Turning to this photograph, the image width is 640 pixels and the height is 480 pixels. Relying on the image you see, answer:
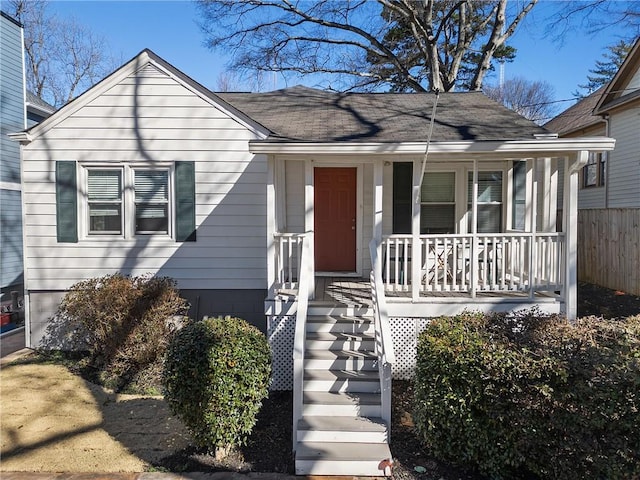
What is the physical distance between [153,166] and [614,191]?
1346 cm

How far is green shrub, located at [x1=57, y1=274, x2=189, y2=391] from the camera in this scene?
238 inches

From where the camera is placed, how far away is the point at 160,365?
6180mm

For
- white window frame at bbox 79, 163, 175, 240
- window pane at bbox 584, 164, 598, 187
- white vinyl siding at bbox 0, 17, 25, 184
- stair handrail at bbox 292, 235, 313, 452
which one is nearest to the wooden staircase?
stair handrail at bbox 292, 235, 313, 452

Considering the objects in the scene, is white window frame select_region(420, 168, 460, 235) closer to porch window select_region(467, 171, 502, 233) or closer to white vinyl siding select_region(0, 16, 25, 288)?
porch window select_region(467, 171, 502, 233)

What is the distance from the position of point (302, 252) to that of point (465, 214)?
3.45 meters

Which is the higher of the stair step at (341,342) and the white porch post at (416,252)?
the white porch post at (416,252)

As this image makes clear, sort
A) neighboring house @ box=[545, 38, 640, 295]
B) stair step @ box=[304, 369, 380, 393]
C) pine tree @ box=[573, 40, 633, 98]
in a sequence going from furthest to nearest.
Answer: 1. pine tree @ box=[573, 40, 633, 98]
2. neighboring house @ box=[545, 38, 640, 295]
3. stair step @ box=[304, 369, 380, 393]

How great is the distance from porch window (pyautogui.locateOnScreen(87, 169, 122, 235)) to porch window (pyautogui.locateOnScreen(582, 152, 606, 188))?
14.1 m

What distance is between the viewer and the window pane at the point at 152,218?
7.18 meters

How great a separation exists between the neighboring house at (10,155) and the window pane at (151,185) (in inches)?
178

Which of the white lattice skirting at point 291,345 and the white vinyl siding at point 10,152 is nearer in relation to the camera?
the white lattice skirting at point 291,345

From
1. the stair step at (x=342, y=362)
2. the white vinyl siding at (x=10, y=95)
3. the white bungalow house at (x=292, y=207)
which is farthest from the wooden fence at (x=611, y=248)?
the white vinyl siding at (x=10, y=95)

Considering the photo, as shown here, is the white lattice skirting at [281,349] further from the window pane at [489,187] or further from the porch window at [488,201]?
the window pane at [489,187]

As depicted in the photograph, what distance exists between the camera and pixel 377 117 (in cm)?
783
